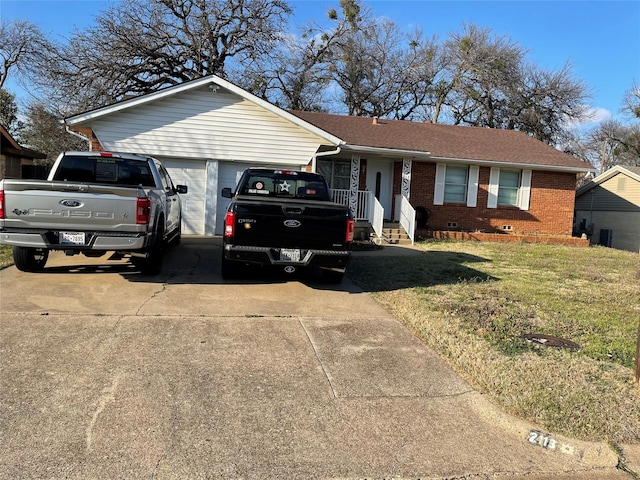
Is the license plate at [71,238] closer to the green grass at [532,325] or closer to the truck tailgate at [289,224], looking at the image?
the truck tailgate at [289,224]

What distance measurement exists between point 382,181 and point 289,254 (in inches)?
421

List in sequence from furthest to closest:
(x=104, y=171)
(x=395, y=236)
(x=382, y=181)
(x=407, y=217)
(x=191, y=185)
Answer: (x=382, y=181) → (x=407, y=217) → (x=395, y=236) → (x=191, y=185) → (x=104, y=171)

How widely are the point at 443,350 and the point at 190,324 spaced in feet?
9.27

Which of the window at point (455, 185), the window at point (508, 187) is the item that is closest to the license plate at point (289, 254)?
the window at point (455, 185)

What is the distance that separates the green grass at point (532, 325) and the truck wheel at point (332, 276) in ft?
1.57

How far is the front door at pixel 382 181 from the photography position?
16922 mm

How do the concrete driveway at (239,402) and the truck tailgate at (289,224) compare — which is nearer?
the concrete driveway at (239,402)

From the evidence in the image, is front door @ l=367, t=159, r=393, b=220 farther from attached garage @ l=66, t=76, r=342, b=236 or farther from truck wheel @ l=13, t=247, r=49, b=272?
truck wheel @ l=13, t=247, r=49, b=272

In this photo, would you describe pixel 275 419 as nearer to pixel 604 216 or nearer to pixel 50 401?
pixel 50 401

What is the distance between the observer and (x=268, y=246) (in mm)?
6996

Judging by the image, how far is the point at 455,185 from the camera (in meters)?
17.9

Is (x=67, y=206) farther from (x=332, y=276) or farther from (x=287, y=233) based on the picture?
(x=332, y=276)

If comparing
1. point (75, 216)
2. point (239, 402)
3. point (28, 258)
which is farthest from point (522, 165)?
point (239, 402)

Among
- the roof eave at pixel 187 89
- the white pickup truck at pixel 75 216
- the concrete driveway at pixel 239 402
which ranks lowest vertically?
the concrete driveway at pixel 239 402
